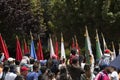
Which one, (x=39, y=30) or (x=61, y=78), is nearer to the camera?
(x=61, y=78)

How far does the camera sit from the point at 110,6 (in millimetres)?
43750

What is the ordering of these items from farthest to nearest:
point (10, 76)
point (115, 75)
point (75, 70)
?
point (10, 76), point (75, 70), point (115, 75)

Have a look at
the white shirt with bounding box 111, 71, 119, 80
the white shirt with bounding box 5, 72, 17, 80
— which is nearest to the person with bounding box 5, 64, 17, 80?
the white shirt with bounding box 5, 72, 17, 80

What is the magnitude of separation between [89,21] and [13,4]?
6489mm

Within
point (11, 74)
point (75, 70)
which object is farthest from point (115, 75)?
point (11, 74)

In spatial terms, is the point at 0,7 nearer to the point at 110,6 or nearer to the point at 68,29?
the point at 68,29

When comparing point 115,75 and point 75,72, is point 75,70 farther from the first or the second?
point 115,75

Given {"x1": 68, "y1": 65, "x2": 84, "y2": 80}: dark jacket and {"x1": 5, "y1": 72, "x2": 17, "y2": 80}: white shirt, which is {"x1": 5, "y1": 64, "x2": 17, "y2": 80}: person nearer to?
{"x1": 5, "y1": 72, "x2": 17, "y2": 80}: white shirt

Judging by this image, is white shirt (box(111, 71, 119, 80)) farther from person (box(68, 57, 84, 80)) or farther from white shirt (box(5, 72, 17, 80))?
white shirt (box(5, 72, 17, 80))

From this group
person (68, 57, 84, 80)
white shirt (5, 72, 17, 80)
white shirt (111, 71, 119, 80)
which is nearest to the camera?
white shirt (111, 71, 119, 80)

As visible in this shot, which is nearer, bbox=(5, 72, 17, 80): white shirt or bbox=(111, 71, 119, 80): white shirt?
bbox=(111, 71, 119, 80): white shirt

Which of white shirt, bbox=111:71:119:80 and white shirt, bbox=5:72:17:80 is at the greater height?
white shirt, bbox=111:71:119:80

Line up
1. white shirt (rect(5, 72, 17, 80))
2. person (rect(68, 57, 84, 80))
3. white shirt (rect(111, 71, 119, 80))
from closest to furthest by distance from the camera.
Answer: white shirt (rect(111, 71, 119, 80)), person (rect(68, 57, 84, 80)), white shirt (rect(5, 72, 17, 80))

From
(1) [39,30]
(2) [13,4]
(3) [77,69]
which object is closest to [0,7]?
(2) [13,4]
